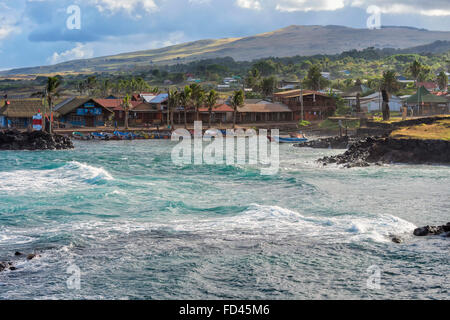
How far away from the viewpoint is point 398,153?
4747 cm

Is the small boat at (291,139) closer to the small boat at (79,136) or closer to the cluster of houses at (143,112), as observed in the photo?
the cluster of houses at (143,112)

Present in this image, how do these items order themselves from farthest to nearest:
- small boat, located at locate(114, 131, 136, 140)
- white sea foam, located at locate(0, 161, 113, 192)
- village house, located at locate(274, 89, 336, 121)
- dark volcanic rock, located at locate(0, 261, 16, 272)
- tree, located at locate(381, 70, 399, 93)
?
village house, located at locate(274, 89, 336, 121) → tree, located at locate(381, 70, 399, 93) → small boat, located at locate(114, 131, 136, 140) → white sea foam, located at locate(0, 161, 113, 192) → dark volcanic rock, located at locate(0, 261, 16, 272)

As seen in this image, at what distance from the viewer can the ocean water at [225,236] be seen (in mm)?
16484

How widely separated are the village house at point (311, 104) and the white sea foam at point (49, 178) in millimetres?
58381

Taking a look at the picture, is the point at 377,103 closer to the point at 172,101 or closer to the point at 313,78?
the point at 313,78

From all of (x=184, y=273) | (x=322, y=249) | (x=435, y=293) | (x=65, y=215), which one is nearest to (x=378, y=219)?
(x=322, y=249)

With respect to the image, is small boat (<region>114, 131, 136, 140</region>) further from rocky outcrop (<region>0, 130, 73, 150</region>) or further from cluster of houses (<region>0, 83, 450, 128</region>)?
rocky outcrop (<region>0, 130, 73, 150</region>)

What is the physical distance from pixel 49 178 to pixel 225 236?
68.0ft

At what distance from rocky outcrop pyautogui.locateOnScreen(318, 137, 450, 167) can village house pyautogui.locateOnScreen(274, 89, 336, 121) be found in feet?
148

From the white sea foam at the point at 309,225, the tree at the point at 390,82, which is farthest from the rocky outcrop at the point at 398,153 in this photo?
the tree at the point at 390,82

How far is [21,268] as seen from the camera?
17.9 meters

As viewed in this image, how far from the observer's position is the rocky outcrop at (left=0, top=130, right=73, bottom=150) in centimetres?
6331

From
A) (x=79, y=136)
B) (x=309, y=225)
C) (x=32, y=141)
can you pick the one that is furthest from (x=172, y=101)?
(x=309, y=225)

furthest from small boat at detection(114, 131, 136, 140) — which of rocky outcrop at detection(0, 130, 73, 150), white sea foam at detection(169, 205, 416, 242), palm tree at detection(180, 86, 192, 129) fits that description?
white sea foam at detection(169, 205, 416, 242)
